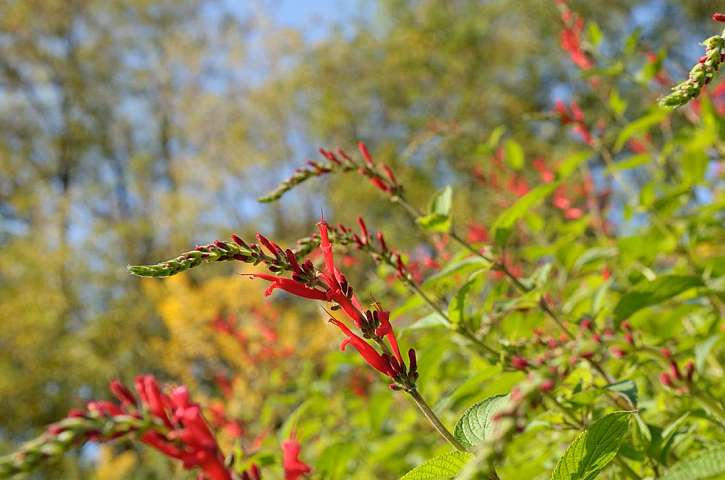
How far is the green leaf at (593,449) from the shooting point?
0.74 meters

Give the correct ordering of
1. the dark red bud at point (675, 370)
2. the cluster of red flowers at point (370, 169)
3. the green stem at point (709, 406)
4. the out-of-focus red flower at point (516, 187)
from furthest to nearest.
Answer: the out-of-focus red flower at point (516, 187) → the cluster of red flowers at point (370, 169) → the dark red bud at point (675, 370) → the green stem at point (709, 406)

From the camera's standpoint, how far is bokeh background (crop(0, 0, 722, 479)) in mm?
13578

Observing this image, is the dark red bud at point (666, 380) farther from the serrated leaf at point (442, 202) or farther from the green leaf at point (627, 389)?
the serrated leaf at point (442, 202)

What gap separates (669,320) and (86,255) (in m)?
15.9

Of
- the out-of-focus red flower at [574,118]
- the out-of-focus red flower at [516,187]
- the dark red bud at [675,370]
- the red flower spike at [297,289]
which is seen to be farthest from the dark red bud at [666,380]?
the out-of-focus red flower at [516,187]

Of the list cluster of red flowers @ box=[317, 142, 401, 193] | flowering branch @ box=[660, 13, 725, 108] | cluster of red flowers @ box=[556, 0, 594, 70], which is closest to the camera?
flowering branch @ box=[660, 13, 725, 108]

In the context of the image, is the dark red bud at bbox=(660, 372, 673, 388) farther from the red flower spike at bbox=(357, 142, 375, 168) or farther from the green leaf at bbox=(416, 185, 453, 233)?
the red flower spike at bbox=(357, 142, 375, 168)

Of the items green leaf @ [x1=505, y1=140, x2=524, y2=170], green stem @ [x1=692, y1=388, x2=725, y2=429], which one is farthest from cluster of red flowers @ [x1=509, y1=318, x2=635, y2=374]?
green leaf @ [x1=505, y1=140, x2=524, y2=170]

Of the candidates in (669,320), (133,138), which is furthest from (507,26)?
(669,320)

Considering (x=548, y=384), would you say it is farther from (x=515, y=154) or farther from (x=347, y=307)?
(x=515, y=154)

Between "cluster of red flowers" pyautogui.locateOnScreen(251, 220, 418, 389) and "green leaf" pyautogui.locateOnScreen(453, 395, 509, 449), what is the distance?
0.13 meters

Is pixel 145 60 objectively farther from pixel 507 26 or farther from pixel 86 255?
pixel 507 26

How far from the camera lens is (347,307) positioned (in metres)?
0.78

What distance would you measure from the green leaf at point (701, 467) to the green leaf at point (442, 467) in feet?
0.78
